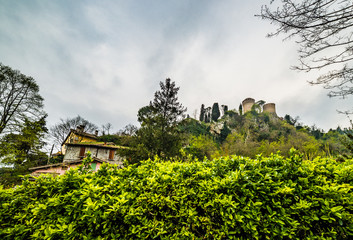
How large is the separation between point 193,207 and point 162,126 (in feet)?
55.5

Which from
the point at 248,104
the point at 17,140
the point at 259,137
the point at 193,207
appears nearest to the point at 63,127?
the point at 17,140

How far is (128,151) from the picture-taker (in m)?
16.8

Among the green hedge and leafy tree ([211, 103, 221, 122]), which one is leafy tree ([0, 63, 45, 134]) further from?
leafy tree ([211, 103, 221, 122])

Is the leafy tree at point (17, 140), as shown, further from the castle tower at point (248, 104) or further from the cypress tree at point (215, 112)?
the castle tower at point (248, 104)

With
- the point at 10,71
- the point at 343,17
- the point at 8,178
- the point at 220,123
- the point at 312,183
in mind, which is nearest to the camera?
the point at 312,183

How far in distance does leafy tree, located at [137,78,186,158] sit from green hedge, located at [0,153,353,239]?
46.1 ft

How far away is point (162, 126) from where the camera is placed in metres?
18.7

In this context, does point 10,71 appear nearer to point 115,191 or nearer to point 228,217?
point 115,191

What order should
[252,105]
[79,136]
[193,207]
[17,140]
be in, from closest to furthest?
[193,207] < [17,140] < [79,136] < [252,105]

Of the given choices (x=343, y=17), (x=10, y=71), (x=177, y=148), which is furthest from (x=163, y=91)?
(x=343, y=17)

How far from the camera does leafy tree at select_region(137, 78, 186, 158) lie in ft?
56.7

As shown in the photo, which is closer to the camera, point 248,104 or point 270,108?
point 270,108

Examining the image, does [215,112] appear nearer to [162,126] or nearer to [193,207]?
[162,126]

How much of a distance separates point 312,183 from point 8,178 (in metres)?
23.9
